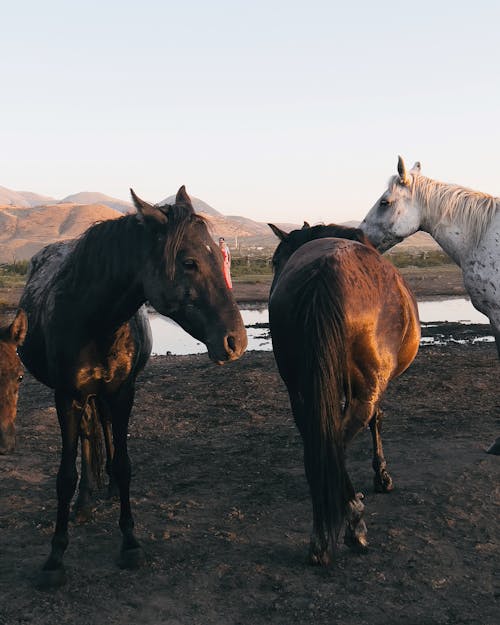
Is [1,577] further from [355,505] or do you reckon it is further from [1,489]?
[355,505]

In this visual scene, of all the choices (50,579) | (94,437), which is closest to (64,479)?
(50,579)

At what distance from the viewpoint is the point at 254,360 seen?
1139 centimetres

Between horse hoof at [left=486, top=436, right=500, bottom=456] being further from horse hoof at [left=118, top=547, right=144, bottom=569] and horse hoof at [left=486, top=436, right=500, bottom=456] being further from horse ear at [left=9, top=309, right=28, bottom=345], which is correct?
horse ear at [left=9, top=309, right=28, bottom=345]

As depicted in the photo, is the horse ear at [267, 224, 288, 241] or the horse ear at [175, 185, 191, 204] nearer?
the horse ear at [175, 185, 191, 204]

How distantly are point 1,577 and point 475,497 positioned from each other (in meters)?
3.58

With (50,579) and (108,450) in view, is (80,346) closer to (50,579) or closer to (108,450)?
(50,579)

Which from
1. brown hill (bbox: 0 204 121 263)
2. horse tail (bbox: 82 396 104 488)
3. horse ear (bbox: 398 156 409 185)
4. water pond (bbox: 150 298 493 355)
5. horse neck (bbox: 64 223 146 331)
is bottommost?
A: water pond (bbox: 150 298 493 355)

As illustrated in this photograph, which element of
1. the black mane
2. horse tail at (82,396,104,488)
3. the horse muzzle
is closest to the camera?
the horse muzzle

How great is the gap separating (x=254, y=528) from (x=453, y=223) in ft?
12.6

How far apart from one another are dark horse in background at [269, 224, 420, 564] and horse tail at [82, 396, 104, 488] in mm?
1692

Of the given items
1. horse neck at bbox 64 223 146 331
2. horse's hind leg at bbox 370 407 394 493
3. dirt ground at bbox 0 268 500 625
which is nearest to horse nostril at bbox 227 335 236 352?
horse neck at bbox 64 223 146 331

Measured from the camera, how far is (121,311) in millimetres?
3752

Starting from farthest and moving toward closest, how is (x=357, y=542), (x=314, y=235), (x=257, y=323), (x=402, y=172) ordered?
(x=257, y=323), (x=402, y=172), (x=314, y=235), (x=357, y=542)

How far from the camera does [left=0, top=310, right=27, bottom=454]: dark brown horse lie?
382cm
